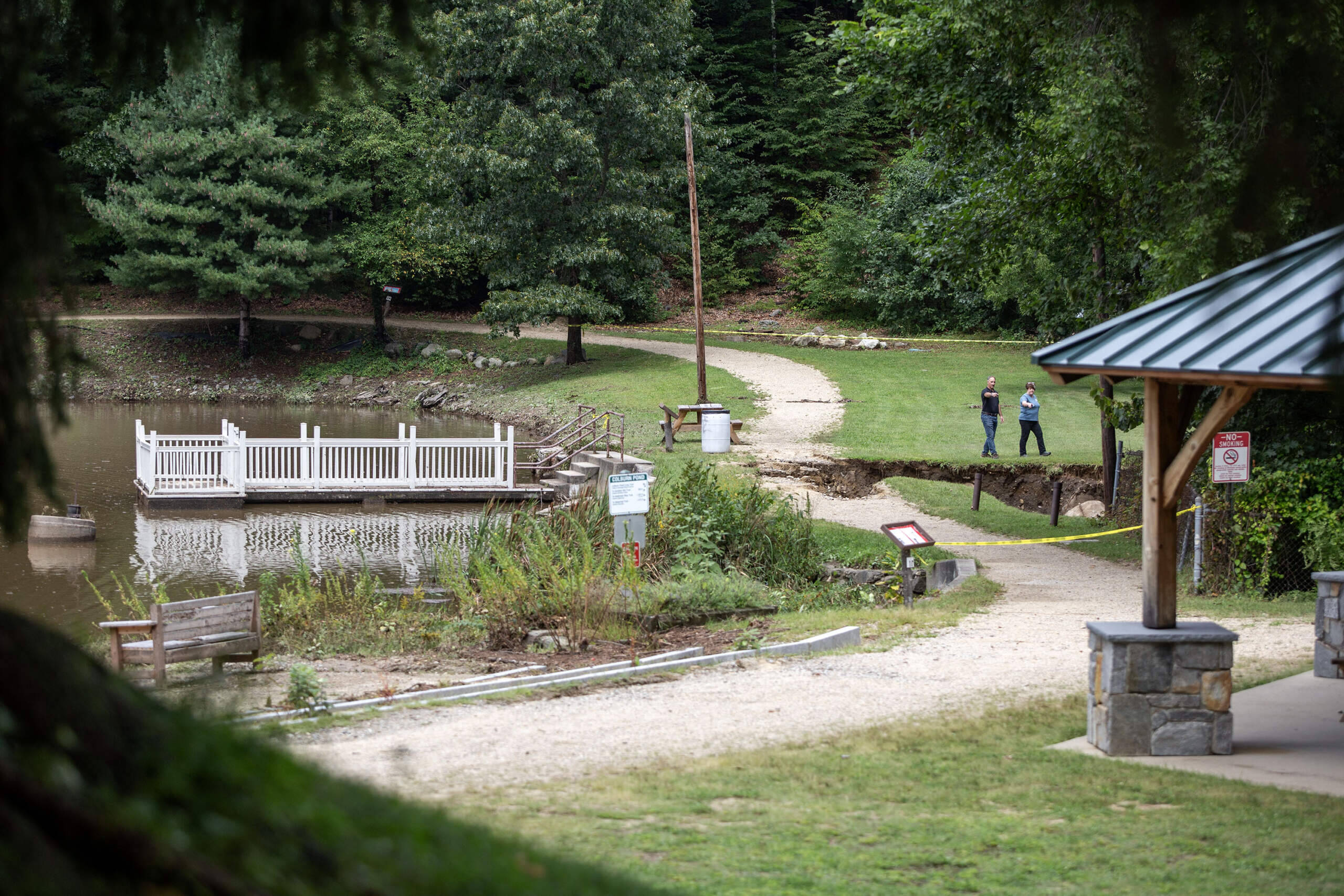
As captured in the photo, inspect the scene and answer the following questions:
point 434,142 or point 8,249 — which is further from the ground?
point 434,142

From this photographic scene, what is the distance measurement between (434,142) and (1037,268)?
2263 cm

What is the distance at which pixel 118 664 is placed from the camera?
9734 mm

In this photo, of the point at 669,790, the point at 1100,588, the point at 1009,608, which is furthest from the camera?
the point at 1100,588

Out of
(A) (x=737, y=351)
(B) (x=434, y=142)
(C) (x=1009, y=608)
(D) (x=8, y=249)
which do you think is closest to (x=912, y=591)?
(C) (x=1009, y=608)

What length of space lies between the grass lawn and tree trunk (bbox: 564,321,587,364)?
5276 millimetres

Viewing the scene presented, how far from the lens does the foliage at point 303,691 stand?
8367 mm

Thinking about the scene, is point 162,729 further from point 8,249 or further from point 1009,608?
point 1009,608

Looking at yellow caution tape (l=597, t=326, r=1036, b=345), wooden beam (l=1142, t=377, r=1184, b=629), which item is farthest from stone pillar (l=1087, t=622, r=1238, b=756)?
yellow caution tape (l=597, t=326, r=1036, b=345)

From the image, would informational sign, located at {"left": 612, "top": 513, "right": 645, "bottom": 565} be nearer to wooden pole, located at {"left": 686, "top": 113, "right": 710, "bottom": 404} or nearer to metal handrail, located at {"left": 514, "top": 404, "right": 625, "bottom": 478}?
metal handrail, located at {"left": 514, "top": 404, "right": 625, "bottom": 478}

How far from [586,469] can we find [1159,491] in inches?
678

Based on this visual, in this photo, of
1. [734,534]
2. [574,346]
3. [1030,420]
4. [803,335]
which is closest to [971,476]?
[1030,420]

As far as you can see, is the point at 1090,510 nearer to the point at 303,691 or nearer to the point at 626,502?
the point at 626,502

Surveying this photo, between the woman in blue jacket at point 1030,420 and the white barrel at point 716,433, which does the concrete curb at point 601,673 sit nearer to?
the white barrel at point 716,433

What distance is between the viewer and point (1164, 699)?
7.39 meters
